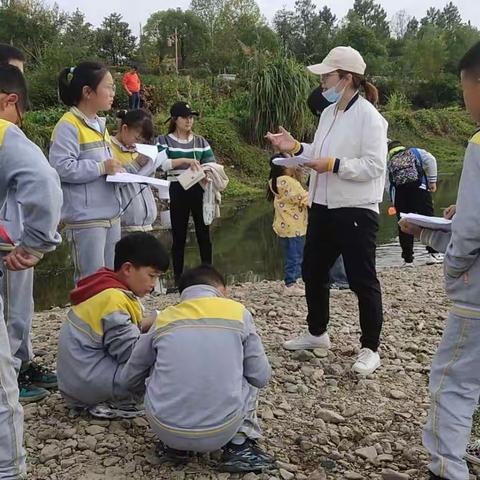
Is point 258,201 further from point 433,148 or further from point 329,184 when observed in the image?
point 433,148

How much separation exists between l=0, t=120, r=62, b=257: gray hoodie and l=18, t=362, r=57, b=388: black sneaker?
48.0 inches

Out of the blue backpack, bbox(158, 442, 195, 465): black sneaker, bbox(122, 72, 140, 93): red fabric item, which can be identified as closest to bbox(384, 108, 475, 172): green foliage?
bbox(122, 72, 140, 93): red fabric item

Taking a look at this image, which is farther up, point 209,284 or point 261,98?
point 261,98

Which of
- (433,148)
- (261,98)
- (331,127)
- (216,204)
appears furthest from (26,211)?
(433,148)

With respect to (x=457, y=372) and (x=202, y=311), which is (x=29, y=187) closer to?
(x=202, y=311)

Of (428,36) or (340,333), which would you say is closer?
(340,333)

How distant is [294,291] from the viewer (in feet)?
21.5

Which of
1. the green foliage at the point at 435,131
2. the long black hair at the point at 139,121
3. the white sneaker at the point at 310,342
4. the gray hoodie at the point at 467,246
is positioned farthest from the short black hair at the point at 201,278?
the green foliage at the point at 435,131

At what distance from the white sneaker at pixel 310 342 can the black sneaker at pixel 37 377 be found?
1.64m

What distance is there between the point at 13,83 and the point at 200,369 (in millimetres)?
1535

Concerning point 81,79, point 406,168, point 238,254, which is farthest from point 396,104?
point 81,79

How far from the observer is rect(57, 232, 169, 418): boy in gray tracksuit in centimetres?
323

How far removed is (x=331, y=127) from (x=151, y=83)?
17570mm

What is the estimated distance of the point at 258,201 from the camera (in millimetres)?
15422
